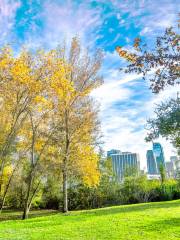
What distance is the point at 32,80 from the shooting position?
15.0 m

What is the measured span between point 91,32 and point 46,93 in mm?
4506

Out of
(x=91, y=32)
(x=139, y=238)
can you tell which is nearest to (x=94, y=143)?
(x=91, y=32)

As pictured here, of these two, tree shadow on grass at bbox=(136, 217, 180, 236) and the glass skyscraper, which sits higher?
the glass skyscraper

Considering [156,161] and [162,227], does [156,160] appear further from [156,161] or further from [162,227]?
[162,227]

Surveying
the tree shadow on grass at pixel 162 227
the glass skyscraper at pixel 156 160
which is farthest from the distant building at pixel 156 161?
the tree shadow on grass at pixel 162 227

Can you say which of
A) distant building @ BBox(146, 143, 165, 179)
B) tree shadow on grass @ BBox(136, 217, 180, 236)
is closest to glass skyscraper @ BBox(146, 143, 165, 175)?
distant building @ BBox(146, 143, 165, 179)

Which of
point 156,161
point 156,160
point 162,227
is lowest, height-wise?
point 162,227

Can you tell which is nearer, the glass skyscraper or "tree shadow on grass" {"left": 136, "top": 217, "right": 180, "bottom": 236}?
"tree shadow on grass" {"left": 136, "top": 217, "right": 180, "bottom": 236}

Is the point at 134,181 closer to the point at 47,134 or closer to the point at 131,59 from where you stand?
the point at 47,134

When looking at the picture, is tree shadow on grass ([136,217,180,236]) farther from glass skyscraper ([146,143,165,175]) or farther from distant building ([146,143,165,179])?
glass skyscraper ([146,143,165,175])

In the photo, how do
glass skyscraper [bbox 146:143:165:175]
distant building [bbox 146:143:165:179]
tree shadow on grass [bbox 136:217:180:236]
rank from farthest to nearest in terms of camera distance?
glass skyscraper [bbox 146:143:165:175] → distant building [bbox 146:143:165:179] → tree shadow on grass [bbox 136:217:180:236]

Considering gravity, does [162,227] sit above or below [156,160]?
below

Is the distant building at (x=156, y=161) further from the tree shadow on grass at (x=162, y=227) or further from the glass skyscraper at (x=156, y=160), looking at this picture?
the tree shadow on grass at (x=162, y=227)

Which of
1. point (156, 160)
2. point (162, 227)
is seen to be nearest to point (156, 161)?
point (156, 160)
